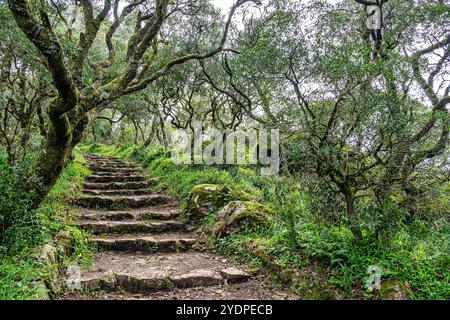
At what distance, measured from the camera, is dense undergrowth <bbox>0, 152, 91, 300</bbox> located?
3.79 meters

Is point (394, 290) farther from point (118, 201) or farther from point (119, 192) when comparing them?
point (119, 192)

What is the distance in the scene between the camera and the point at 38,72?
8.91 metres

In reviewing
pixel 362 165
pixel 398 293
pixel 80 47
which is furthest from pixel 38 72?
pixel 398 293

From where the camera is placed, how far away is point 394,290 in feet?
11.9

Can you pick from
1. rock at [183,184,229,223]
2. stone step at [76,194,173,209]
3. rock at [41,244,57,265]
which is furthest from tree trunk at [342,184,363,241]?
stone step at [76,194,173,209]

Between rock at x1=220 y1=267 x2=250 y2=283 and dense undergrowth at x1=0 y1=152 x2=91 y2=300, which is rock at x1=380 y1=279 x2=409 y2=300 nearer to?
rock at x1=220 y1=267 x2=250 y2=283

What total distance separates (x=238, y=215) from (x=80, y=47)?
4.97 meters

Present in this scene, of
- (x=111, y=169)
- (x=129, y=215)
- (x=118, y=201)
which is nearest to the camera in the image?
(x=129, y=215)

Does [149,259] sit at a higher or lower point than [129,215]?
lower

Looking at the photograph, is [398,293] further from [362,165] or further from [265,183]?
[265,183]

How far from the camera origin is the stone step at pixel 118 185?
10.3 m

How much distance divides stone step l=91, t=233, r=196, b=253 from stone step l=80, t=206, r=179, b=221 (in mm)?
1084

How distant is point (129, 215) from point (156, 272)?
315cm

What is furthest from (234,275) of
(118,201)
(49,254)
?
(118,201)
